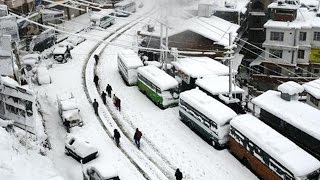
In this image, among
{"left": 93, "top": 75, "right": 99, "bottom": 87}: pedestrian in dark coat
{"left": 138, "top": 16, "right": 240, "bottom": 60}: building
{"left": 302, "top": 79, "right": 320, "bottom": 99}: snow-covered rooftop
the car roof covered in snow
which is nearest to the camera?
the car roof covered in snow

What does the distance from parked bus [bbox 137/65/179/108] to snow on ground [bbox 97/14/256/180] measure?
713 millimetres

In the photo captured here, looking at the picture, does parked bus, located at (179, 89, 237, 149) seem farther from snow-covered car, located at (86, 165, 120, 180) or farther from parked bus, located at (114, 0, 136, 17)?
parked bus, located at (114, 0, 136, 17)

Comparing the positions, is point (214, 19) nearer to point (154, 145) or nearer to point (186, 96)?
point (186, 96)

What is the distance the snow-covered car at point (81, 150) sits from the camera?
102 feet

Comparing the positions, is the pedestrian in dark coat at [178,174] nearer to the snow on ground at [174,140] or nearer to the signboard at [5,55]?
the snow on ground at [174,140]

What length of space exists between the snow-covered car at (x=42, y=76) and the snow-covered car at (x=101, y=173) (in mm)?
19438

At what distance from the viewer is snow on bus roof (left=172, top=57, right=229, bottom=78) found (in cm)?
4219

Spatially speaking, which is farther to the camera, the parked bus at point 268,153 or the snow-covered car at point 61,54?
the snow-covered car at point 61,54

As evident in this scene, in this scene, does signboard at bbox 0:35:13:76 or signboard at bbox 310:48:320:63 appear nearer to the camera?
signboard at bbox 0:35:13:76

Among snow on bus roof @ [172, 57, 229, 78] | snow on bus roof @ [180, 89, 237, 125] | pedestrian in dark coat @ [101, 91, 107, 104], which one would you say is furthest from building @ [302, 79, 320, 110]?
pedestrian in dark coat @ [101, 91, 107, 104]

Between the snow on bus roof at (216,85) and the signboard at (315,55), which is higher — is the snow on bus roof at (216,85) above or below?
above

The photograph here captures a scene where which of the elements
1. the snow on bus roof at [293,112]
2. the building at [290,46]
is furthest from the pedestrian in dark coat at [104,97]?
the building at [290,46]

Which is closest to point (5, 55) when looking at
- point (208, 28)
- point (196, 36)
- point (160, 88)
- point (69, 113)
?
point (69, 113)

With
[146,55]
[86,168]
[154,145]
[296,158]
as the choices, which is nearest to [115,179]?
[86,168]
